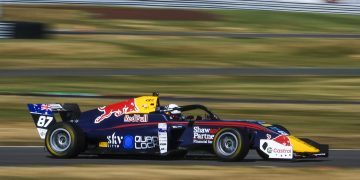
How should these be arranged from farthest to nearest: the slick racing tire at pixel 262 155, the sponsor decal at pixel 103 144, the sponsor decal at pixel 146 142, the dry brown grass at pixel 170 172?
the sponsor decal at pixel 103 144
the sponsor decal at pixel 146 142
the slick racing tire at pixel 262 155
the dry brown grass at pixel 170 172

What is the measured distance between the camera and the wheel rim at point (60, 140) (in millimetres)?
12984

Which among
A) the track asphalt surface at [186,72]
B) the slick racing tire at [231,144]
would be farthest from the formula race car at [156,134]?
the track asphalt surface at [186,72]

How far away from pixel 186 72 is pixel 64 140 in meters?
17.8

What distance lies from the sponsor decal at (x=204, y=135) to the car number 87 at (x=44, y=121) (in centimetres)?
232

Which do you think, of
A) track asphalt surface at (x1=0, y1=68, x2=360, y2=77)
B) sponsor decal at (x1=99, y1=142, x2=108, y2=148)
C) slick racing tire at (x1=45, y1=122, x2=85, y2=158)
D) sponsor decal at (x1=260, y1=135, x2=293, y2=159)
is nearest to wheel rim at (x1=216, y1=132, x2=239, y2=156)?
sponsor decal at (x1=260, y1=135, x2=293, y2=159)

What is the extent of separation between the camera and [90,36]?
40875 millimetres

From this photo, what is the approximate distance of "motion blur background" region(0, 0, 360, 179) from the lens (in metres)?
21.5

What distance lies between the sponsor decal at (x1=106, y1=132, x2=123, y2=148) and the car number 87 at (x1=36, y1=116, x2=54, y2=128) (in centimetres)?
99

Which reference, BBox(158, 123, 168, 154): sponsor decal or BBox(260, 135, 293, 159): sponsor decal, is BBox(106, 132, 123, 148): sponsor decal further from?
BBox(260, 135, 293, 159): sponsor decal

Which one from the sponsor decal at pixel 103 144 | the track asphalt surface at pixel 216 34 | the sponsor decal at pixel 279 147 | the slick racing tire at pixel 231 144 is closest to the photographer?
the slick racing tire at pixel 231 144

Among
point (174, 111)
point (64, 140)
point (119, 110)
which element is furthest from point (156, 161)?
point (64, 140)

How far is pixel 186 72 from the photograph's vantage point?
101 feet

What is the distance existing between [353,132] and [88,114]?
703 centimetres

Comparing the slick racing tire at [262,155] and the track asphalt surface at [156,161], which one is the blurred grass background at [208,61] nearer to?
the track asphalt surface at [156,161]
